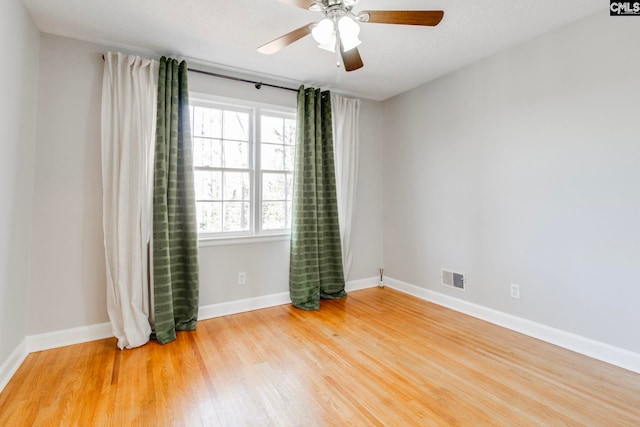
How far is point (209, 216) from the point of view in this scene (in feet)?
10.7

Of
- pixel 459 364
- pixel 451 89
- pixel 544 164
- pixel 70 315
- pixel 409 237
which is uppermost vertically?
pixel 451 89

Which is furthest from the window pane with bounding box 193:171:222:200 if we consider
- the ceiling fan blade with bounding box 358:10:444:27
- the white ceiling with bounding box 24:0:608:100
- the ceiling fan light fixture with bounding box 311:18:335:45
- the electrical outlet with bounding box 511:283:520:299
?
the electrical outlet with bounding box 511:283:520:299

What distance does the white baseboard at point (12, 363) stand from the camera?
1.99 m

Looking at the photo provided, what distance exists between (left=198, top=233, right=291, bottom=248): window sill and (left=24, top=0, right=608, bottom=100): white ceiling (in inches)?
71.5

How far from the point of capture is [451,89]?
135 inches

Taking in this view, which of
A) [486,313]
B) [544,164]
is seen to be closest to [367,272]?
[486,313]

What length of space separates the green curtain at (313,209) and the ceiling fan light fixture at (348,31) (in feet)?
5.15

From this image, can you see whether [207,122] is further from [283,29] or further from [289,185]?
[283,29]

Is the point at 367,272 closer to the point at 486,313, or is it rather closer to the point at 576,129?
the point at 486,313

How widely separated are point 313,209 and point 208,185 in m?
1.18

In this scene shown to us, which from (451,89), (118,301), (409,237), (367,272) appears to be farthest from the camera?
(367,272)

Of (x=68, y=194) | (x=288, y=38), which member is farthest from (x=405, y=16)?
(x=68, y=194)

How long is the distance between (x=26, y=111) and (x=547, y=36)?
4.22m

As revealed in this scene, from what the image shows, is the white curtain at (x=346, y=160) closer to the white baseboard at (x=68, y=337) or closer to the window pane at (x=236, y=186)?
the window pane at (x=236, y=186)
